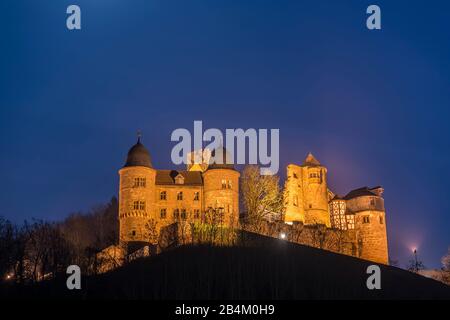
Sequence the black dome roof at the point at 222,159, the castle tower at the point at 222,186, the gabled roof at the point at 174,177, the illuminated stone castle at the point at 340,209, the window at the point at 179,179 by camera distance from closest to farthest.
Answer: the castle tower at the point at 222,186 → the black dome roof at the point at 222,159 → the gabled roof at the point at 174,177 → the window at the point at 179,179 → the illuminated stone castle at the point at 340,209

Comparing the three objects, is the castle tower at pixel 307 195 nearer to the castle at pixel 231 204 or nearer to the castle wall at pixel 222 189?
the castle at pixel 231 204

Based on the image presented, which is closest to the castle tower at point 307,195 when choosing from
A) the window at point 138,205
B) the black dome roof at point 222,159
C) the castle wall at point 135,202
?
the black dome roof at point 222,159

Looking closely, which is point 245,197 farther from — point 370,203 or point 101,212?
point 101,212

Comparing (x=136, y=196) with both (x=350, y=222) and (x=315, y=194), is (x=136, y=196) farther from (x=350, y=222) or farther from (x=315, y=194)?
(x=350, y=222)

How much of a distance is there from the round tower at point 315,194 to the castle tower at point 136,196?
22.7m

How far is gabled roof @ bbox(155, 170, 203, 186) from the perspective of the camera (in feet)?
266

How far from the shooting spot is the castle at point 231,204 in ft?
252

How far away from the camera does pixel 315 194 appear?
298 ft

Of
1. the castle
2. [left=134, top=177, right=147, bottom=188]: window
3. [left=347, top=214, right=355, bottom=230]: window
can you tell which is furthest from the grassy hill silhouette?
[left=347, top=214, right=355, bottom=230]: window

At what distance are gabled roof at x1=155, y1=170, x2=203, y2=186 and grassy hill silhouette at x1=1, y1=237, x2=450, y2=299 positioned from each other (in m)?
31.7

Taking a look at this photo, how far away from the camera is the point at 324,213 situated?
89.9m

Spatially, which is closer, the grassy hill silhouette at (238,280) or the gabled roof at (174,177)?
the grassy hill silhouette at (238,280)

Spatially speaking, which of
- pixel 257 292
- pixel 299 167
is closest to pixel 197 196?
pixel 299 167

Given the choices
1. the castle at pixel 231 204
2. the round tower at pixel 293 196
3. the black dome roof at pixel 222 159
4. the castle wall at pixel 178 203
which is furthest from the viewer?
the round tower at pixel 293 196
